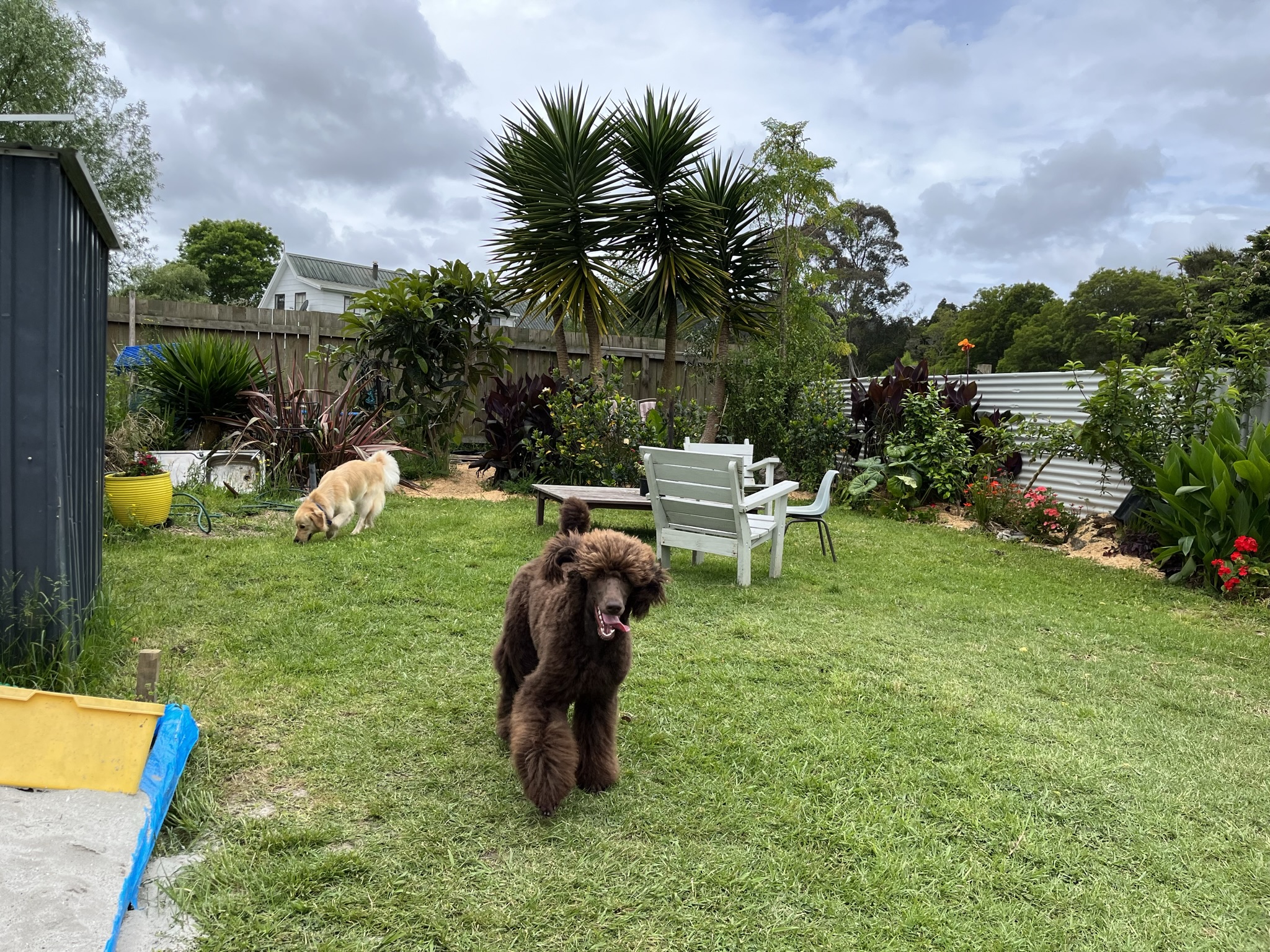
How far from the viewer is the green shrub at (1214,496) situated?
5883 mm

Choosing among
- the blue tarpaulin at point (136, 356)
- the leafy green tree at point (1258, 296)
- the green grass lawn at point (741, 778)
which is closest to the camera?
the green grass lawn at point (741, 778)

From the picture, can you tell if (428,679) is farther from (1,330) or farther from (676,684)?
(1,330)

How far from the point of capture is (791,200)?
13211mm

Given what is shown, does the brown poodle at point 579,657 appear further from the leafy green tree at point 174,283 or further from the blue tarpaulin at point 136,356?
the leafy green tree at point 174,283

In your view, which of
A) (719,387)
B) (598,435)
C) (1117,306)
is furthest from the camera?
(1117,306)

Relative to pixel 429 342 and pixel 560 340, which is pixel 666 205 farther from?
pixel 429 342

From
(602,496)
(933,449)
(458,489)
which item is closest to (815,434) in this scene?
(933,449)

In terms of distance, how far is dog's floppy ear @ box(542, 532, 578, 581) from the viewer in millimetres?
2545

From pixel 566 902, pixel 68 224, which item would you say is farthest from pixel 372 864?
pixel 68 224

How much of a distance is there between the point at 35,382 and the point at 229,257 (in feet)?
163

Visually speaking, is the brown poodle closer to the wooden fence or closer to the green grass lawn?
the green grass lawn

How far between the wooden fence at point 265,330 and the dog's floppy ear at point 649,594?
7.07 metres

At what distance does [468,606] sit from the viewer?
494 cm

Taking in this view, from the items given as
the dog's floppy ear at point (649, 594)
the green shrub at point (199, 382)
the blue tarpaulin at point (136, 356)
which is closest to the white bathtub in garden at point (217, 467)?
the green shrub at point (199, 382)
